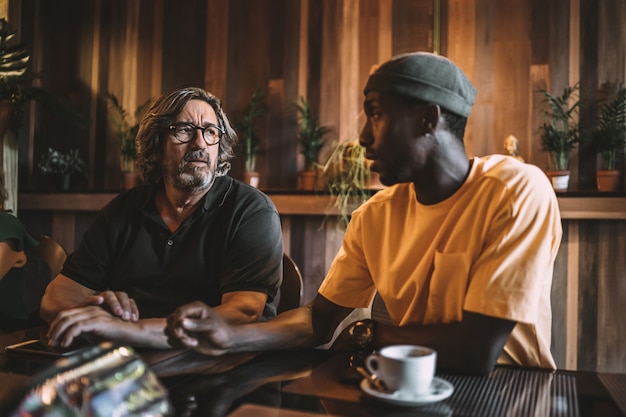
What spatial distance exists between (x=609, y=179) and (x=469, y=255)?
6.96 ft

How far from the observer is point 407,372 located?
2.99 feet

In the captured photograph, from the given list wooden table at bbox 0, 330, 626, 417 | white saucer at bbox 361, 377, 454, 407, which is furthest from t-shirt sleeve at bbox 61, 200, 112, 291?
white saucer at bbox 361, 377, 454, 407

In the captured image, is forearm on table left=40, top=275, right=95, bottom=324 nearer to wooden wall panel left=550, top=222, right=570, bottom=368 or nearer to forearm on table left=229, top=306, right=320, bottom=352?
forearm on table left=229, top=306, right=320, bottom=352

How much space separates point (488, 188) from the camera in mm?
1337

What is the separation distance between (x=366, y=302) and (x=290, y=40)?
2605 mm

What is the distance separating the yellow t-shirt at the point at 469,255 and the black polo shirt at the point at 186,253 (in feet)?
1.03

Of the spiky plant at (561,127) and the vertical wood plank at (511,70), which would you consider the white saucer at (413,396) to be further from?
the vertical wood plank at (511,70)

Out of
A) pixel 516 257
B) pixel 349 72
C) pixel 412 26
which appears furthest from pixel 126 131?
pixel 516 257

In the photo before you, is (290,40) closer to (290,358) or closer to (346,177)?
(346,177)

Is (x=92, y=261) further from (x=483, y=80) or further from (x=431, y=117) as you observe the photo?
(x=483, y=80)

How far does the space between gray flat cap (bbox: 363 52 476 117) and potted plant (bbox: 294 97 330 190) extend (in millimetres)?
2214

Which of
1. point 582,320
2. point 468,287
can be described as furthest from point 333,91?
point 468,287

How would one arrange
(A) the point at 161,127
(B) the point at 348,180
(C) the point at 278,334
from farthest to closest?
(B) the point at 348,180, (A) the point at 161,127, (C) the point at 278,334

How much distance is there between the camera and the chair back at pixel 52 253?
2271 mm
